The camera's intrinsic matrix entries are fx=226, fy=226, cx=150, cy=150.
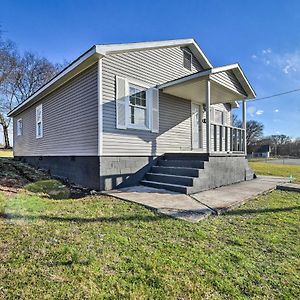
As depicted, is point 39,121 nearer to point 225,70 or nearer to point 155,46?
point 155,46

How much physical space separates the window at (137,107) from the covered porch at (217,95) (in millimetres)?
980

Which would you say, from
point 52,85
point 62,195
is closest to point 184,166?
point 62,195

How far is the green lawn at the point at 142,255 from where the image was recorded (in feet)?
6.88

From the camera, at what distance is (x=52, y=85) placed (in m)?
8.87

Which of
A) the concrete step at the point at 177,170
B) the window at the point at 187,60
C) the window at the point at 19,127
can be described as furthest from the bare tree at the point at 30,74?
the concrete step at the point at 177,170

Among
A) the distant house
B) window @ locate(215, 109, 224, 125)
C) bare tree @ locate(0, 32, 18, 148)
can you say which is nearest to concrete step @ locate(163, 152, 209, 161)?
window @ locate(215, 109, 224, 125)

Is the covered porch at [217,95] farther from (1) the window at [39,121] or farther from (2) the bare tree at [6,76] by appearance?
(2) the bare tree at [6,76]

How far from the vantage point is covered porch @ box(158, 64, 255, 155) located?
772 centimetres

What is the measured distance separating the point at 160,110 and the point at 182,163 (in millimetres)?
2340

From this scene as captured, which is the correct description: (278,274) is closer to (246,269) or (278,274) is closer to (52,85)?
(246,269)

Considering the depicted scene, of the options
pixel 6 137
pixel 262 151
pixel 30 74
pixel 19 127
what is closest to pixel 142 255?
pixel 19 127

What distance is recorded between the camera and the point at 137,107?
25.5 ft

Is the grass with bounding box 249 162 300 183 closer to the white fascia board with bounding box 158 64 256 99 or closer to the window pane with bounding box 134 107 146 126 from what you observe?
the white fascia board with bounding box 158 64 256 99

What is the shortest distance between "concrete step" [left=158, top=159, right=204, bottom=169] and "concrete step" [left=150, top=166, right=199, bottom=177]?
36 cm
